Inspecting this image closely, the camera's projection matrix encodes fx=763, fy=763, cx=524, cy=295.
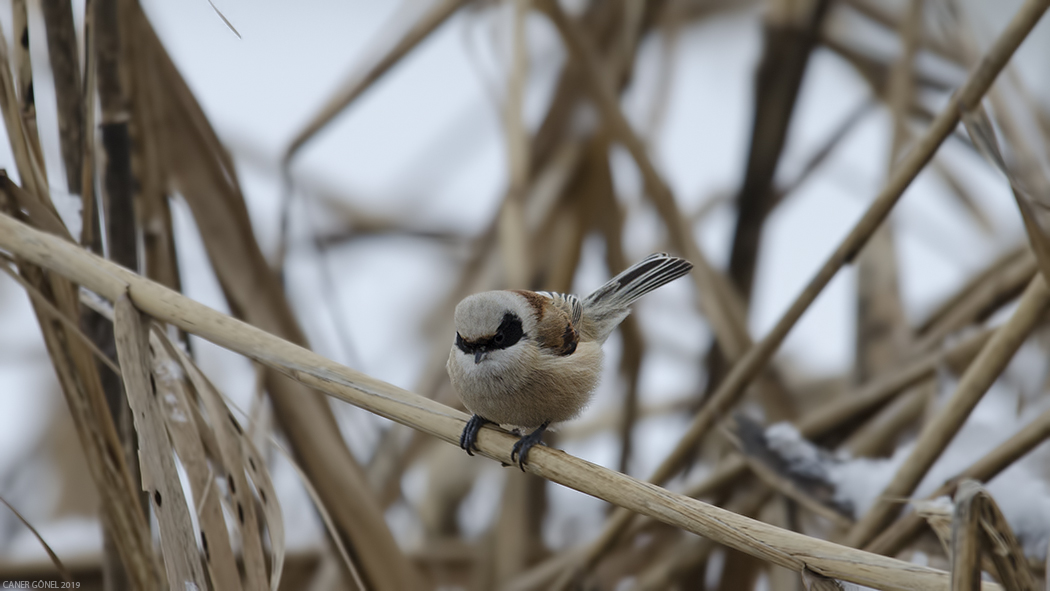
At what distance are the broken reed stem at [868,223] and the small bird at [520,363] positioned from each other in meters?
0.28

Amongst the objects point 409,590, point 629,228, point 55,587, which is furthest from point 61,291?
point 629,228

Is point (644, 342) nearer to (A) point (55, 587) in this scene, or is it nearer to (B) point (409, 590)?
(B) point (409, 590)

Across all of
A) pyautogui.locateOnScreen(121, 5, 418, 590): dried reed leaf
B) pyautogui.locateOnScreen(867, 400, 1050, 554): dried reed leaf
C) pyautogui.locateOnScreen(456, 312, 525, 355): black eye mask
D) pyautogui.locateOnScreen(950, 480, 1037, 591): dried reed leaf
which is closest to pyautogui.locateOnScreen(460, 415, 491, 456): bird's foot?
pyautogui.locateOnScreen(456, 312, 525, 355): black eye mask

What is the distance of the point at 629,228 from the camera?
295 centimetres

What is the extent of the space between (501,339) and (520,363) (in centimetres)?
6

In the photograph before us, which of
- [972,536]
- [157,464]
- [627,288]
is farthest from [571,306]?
[972,536]

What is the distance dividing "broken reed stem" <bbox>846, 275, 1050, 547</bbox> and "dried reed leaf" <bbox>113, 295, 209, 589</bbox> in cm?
105

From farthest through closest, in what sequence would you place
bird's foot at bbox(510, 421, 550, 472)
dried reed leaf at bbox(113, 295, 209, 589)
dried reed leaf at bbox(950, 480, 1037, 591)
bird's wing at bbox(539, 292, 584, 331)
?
bird's wing at bbox(539, 292, 584, 331) < bird's foot at bbox(510, 421, 550, 472) < dried reed leaf at bbox(113, 295, 209, 589) < dried reed leaf at bbox(950, 480, 1037, 591)

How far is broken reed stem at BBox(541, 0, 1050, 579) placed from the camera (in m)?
1.27

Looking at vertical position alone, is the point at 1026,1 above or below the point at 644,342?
below

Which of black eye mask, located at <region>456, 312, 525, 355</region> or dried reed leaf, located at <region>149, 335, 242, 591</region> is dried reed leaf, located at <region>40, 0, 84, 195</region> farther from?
black eye mask, located at <region>456, 312, 525, 355</region>

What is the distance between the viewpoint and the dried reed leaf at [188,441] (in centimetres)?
111

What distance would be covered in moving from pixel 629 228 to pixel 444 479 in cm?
118

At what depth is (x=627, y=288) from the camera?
1.80m
